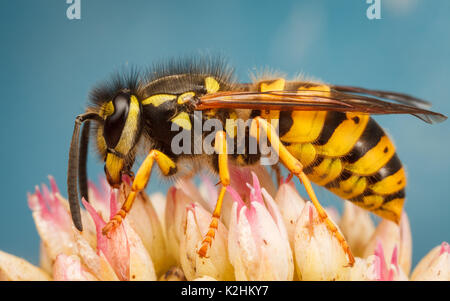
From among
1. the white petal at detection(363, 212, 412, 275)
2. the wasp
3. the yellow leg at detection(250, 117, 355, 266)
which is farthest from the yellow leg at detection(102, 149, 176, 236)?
the white petal at detection(363, 212, 412, 275)

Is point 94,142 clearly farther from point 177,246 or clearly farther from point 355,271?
point 355,271

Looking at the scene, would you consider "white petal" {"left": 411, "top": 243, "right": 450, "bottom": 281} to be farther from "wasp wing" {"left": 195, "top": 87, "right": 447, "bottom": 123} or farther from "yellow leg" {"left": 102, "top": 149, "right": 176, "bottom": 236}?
"yellow leg" {"left": 102, "top": 149, "right": 176, "bottom": 236}

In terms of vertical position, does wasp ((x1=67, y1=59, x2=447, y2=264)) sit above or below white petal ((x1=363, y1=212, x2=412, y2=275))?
above

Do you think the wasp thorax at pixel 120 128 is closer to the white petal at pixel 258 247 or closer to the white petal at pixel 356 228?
the white petal at pixel 258 247

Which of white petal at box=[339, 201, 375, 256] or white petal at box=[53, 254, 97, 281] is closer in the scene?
white petal at box=[53, 254, 97, 281]

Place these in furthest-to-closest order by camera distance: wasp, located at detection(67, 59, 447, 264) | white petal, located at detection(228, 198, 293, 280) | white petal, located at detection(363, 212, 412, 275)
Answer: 1. white petal, located at detection(363, 212, 412, 275)
2. wasp, located at detection(67, 59, 447, 264)
3. white petal, located at detection(228, 198, 293, 280)

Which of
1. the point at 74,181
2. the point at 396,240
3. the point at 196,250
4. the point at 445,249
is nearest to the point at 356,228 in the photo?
the point at 396,240

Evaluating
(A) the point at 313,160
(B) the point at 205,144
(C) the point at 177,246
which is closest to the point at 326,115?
(A) the point at 313,160

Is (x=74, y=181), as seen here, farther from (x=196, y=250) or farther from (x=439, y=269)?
(x=439, y=269)
